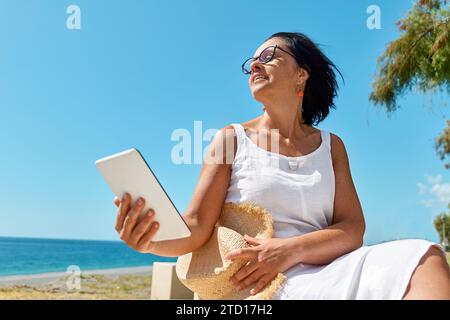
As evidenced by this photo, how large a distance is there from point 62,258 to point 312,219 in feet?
184

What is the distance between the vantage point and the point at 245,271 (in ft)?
5.72

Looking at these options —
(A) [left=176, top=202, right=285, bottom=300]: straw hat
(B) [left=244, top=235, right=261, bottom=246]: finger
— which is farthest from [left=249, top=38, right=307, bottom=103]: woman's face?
(B) [left=244, top=235, right=261, bottom=246]: finger

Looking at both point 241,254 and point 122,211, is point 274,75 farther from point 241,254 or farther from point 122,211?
point 122,211

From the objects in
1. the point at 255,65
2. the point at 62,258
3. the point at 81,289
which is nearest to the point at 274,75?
the point at 255,65

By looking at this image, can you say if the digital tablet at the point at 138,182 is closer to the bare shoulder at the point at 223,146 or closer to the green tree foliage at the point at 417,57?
the bare shoulder at the point at 223,146

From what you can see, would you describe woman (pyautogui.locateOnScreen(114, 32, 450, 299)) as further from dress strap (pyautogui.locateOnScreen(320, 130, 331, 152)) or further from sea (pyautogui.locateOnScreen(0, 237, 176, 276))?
sea (pyautogui.locateOnScreen(0, 237, 176, 276))

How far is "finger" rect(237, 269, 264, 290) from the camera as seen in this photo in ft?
5.66

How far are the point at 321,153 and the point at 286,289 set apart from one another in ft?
2.37

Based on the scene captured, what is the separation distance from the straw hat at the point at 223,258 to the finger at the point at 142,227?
13.4 inches

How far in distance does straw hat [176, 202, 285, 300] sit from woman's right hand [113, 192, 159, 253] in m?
0.30

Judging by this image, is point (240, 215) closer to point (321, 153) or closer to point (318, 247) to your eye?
point (318, 247)
